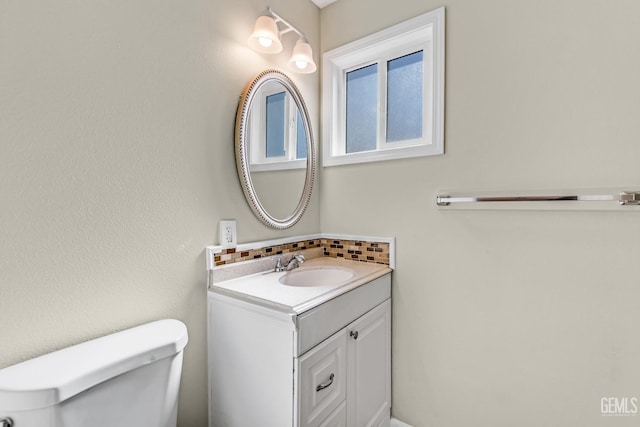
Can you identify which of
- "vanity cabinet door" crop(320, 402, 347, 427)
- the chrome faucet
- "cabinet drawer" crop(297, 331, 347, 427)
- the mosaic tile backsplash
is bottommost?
"vanity cabinet door" crop(320, 402, 347, 427)

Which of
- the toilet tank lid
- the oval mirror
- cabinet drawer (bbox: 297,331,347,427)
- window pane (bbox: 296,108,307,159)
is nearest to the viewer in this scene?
the toilet tank lid

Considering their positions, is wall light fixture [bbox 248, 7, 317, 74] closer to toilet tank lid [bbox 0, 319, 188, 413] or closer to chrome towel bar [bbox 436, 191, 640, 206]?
chrome towel bar [bbox 436, 191, 640, 206]

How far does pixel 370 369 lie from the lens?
137 cm

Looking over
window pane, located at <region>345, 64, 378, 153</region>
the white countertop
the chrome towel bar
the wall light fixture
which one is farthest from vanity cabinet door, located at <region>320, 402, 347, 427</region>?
the wall light fixture

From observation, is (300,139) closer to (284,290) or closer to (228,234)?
(228,234)

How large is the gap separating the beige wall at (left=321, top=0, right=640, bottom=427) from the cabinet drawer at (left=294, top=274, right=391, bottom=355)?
21cm

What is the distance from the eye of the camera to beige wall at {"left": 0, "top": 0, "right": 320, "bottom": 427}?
0.81 meters

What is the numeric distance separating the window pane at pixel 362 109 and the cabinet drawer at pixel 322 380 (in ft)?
3.61

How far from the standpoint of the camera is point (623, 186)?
104 cm

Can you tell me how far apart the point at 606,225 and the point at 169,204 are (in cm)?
162

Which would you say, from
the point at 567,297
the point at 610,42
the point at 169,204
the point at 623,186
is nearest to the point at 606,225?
the point at 623,186

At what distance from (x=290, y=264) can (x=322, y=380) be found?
1.90 ft

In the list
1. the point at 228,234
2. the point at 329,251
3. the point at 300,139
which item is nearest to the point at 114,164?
the point at 228,234

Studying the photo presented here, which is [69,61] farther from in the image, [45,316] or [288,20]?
[288,20]
